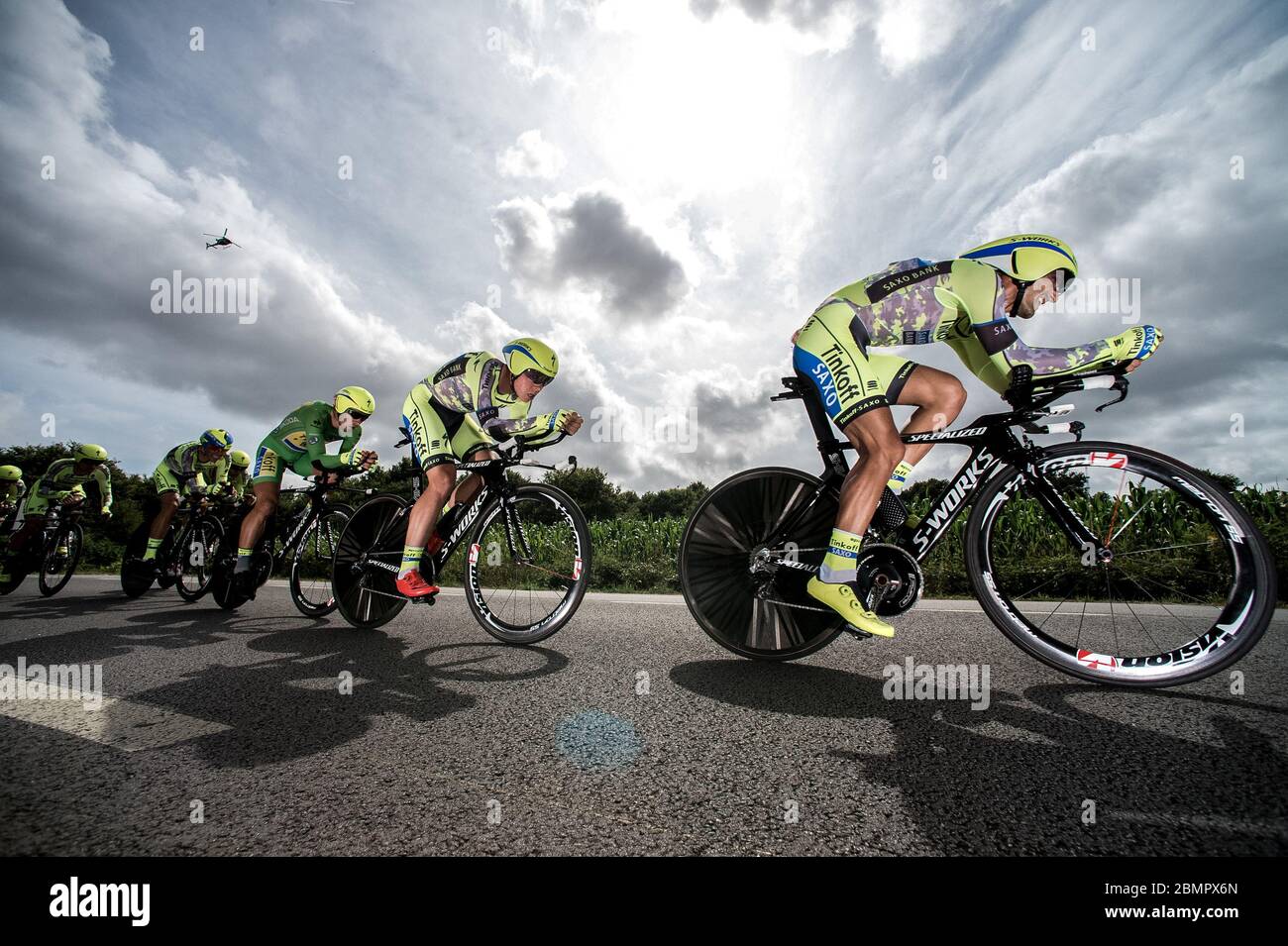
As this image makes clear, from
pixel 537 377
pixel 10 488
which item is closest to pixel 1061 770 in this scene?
pixel 537 377

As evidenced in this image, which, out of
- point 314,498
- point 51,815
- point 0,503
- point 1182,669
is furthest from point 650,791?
point 0,503

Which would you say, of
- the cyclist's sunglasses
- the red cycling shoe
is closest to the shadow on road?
the red cycling shoe

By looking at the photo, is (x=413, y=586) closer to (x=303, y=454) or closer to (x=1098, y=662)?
(x=303, y=454)

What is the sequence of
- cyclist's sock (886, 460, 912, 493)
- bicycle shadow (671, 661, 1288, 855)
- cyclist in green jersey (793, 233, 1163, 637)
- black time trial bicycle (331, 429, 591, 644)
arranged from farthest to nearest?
black time trial bicycle (331, 429, 591, 644) < cyclist's sock (886, 460, 912, 493) < cyclist in green jersey (793, 233, 1163, 637) < bicycle shadow (671, 661, 1288, 855)

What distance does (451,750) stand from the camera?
1.79m

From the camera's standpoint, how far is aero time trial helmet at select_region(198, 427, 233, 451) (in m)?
7.95

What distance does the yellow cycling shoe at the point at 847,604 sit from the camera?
258 cm

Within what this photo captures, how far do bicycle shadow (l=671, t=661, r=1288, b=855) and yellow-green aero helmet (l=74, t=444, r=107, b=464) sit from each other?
12217 mm

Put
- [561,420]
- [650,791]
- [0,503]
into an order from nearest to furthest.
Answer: [650,791], [561,420], [0,503]

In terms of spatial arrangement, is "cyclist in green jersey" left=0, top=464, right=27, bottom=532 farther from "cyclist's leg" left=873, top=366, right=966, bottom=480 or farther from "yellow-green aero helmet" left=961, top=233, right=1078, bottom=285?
"yellow-green aero helmet" left=961, top=233, right=1078, bottom=285
